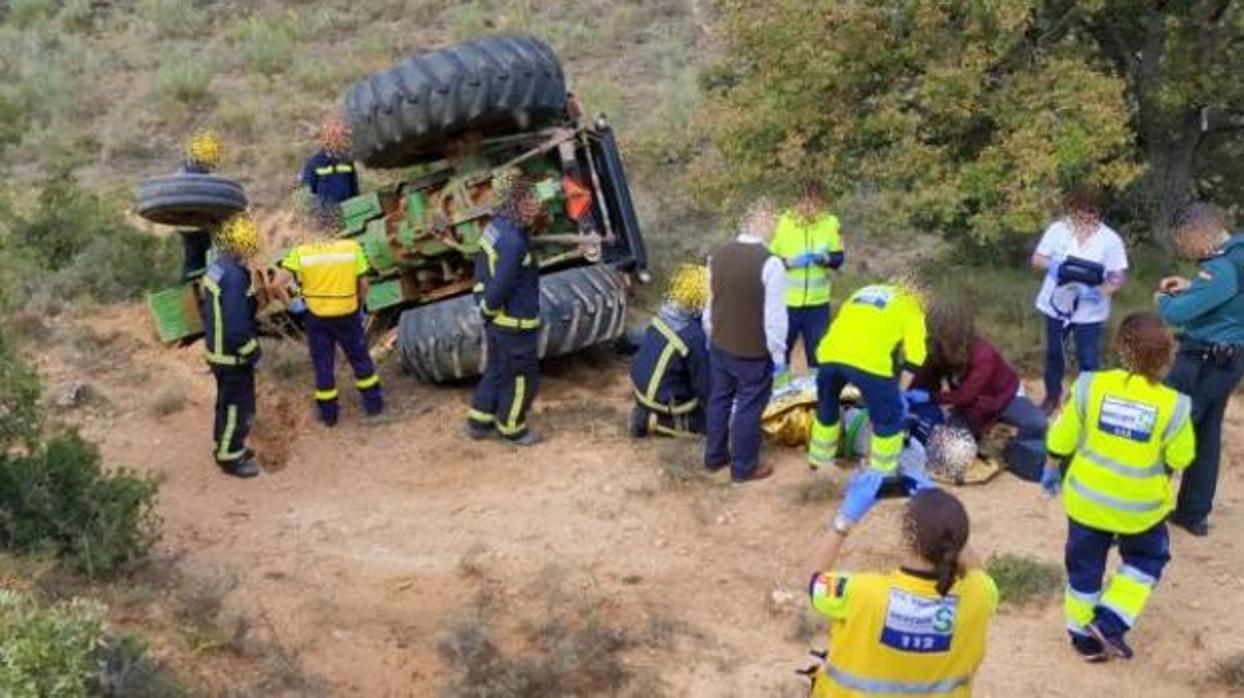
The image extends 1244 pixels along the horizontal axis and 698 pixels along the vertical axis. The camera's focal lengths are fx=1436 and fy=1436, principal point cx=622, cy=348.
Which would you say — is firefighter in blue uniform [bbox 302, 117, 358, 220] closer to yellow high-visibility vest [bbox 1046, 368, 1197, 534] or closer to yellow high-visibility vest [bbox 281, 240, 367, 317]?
yellow high-visibility vest [bbox 281, 240, 367, 317]

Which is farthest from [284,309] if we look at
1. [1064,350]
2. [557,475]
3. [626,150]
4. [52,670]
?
[52,670]

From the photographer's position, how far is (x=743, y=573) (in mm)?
6914

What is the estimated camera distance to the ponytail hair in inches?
151

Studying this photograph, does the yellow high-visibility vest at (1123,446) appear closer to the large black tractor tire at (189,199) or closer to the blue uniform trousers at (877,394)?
the blue uniform trousers at (877,394)

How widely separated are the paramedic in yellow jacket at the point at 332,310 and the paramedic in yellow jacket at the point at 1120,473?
14.6 feet

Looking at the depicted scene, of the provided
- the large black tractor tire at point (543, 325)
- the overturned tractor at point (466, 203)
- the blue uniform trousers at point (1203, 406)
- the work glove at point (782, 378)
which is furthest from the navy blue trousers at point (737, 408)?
the blue uniform trousers at point (1203, 406)

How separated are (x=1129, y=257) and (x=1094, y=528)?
19.0 feet

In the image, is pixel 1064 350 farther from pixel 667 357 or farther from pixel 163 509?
pixel 163 509

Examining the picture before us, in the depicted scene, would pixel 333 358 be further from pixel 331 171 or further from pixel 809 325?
pixel 809 325

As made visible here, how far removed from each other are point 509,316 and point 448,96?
1628 mm

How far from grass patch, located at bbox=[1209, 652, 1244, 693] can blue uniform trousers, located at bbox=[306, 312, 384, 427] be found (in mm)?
5208

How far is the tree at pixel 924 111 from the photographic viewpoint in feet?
30.3

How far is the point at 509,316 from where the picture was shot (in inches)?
328

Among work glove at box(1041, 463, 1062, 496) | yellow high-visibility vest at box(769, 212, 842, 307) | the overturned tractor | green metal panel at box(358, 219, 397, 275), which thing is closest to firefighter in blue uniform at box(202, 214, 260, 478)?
the overturned tractor
